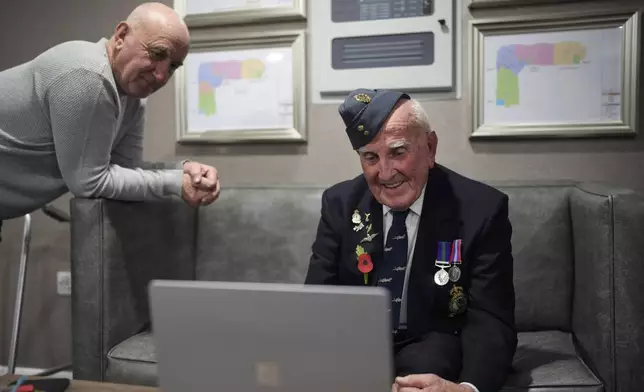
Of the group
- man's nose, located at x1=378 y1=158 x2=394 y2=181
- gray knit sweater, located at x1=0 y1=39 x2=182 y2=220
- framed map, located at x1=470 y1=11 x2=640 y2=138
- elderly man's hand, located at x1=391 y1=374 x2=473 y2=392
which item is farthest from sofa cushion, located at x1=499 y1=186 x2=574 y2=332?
gray knit sweater, located at x1=0 y1=39 x2=182 y2=220

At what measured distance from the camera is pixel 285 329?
814 millimetres

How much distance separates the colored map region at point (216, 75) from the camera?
2.43 metres

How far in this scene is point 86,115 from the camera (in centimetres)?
170

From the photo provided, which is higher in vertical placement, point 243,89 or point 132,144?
point 243,89

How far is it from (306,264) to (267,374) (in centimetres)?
132

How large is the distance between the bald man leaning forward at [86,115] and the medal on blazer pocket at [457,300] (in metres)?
0.85

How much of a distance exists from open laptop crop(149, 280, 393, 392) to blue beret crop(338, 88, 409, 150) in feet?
2.20

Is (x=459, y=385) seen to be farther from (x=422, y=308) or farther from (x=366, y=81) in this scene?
(x=366, y=81)

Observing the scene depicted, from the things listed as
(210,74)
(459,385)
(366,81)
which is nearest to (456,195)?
(459,385)

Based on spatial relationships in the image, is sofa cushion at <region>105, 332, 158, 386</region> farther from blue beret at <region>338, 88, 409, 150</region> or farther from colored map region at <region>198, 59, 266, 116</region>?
colored map region at <region>198, 59, 266, 116</region>

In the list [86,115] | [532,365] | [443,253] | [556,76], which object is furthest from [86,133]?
[556,76]

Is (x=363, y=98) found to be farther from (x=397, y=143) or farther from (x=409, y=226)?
(x=409, y=226)

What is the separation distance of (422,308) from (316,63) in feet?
4.03

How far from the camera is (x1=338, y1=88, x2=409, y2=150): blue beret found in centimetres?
141
